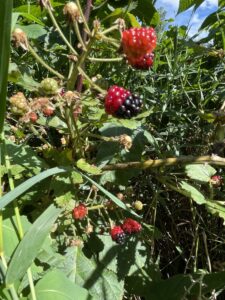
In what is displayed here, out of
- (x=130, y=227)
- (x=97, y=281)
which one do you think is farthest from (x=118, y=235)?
(x=97, y=281)

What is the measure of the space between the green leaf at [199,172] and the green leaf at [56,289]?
Result: 1.64ft

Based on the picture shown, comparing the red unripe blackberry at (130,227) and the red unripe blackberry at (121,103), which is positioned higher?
the red unripe blackberry at (121,103)

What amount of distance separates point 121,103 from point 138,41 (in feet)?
0.41

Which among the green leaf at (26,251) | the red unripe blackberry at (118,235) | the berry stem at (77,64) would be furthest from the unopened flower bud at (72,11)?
the red unripe blackberry at (118,235)

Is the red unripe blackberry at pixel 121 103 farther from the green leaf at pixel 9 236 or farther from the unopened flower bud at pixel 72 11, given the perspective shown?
the green leaf at pixel 9 236

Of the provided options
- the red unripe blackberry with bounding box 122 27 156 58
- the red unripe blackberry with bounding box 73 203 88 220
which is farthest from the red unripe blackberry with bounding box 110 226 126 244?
the red unripe blackberry with bounding box 122 27 156 58

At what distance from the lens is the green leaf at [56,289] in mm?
903

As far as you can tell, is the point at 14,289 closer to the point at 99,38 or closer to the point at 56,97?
the point at 56,97

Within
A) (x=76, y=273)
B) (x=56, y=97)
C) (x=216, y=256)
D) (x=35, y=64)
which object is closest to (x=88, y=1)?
(x=35, y=64)

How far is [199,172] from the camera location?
1.36m

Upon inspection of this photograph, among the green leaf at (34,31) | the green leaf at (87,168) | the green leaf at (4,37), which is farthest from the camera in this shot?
the green leaf at (34,31)

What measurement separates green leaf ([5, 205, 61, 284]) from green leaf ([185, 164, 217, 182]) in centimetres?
51

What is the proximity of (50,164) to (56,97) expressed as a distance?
0.30 metres

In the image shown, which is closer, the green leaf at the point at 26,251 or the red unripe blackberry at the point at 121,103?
the green leaf at the point at 26,251
